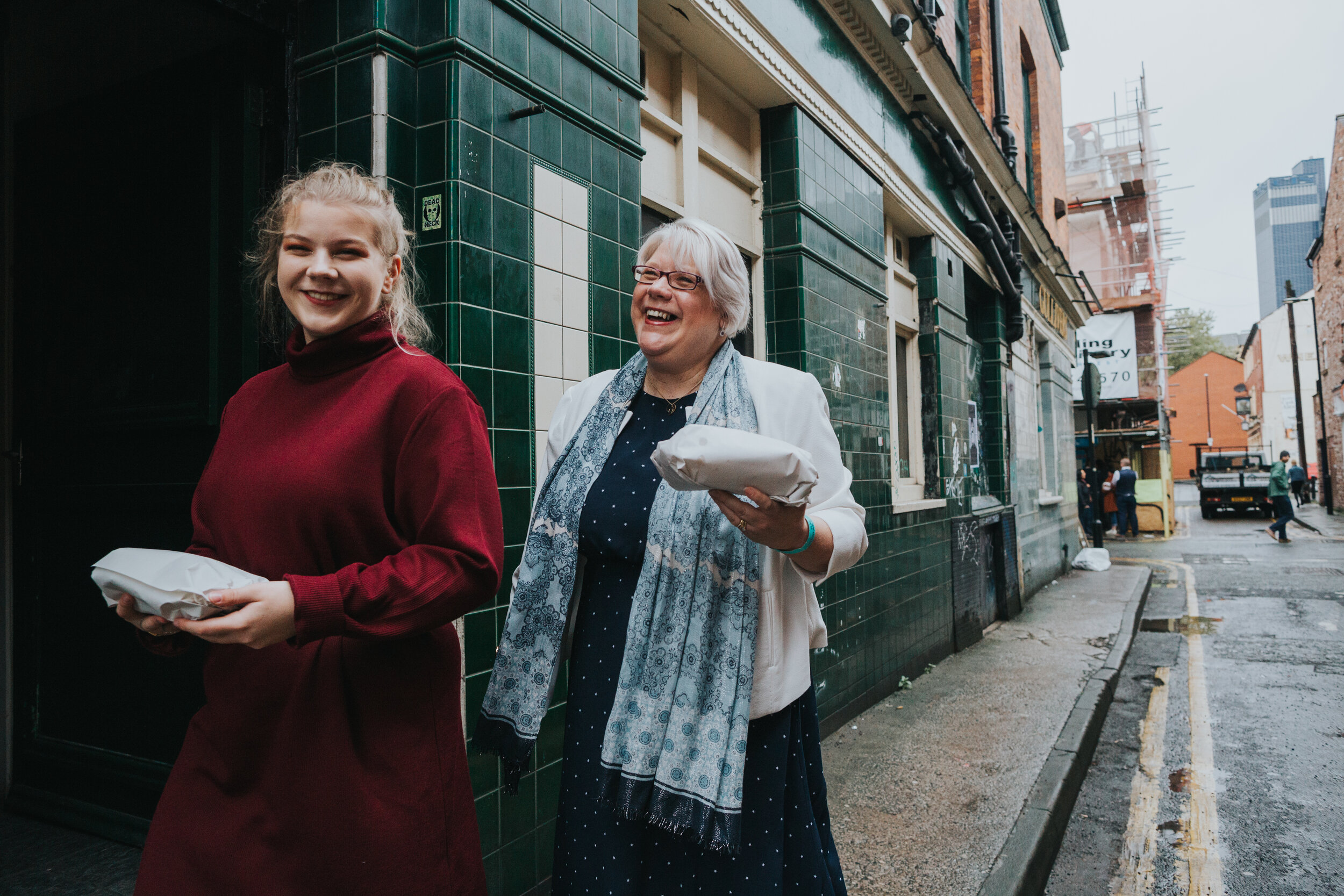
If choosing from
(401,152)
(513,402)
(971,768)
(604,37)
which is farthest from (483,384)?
(971,768)

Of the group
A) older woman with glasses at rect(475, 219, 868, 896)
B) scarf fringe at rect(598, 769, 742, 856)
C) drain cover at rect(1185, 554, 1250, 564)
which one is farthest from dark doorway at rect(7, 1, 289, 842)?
drain cover at rect(1185, 554, 1250, 564)

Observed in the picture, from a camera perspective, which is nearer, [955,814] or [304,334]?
[304,334]

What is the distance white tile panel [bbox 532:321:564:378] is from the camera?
9.59 feet

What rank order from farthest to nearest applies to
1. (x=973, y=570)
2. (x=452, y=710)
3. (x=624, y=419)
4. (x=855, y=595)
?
(x=973, y=570), (x=855, y=595), (x=624, y=419), (x=452, y=710)

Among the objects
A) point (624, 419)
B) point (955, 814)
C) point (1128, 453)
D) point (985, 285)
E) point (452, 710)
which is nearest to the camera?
point (452, 710)

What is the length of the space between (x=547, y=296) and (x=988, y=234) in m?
7.41

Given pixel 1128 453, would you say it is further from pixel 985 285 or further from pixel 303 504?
Answer: pixel 303 504

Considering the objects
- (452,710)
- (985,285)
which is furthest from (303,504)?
(985,285)

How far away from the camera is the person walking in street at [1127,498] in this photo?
1945cm

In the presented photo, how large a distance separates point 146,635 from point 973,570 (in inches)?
303

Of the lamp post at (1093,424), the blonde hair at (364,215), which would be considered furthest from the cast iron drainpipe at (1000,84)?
the blonde hair at (364,215)

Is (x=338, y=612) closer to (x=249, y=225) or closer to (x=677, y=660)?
(x=677, y=660)

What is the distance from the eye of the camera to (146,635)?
1616 mm

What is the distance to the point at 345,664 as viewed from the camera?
143cm
